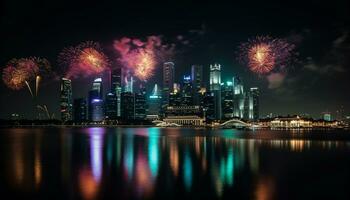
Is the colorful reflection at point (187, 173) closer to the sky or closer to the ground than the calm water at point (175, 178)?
closer to the sky

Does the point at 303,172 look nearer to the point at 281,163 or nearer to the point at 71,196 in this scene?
the point at 281,163

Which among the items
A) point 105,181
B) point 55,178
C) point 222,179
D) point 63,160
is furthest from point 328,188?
point 63,160

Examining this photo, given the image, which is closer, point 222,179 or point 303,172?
point 222,179

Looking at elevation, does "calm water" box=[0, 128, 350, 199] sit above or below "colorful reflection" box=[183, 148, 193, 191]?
below

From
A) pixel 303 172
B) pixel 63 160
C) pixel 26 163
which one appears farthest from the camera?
pixel 63 160

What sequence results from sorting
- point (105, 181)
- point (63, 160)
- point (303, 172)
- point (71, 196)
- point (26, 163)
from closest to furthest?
point (71, 196) < point (105, 181) < point (303, 172) < point (26, 163) < point (63, 160)

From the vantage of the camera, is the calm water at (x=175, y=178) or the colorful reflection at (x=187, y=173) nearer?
the calm water at (x=175, y=178)

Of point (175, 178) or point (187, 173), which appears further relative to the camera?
point (187, 173)

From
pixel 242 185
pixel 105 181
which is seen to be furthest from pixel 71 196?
pixel 242 185

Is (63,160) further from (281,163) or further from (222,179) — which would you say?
(281,163)

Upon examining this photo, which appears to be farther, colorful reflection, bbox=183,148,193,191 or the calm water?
colorful reflection, bbox=183,148,193,191
